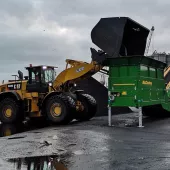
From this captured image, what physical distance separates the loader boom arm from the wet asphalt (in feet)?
10.9

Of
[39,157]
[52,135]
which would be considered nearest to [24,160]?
[39,157]

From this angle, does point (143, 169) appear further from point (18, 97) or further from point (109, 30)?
point (18, 97)

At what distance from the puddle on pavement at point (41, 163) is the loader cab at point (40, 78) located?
7.73m

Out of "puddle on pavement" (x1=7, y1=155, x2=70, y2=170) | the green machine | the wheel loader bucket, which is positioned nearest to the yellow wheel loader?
the green machine

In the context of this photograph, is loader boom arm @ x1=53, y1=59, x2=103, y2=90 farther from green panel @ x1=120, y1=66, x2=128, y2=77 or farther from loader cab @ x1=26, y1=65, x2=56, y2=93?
green panel @ x1=120, y1=66, x2=128, y2=77

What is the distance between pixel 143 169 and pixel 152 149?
1903mm

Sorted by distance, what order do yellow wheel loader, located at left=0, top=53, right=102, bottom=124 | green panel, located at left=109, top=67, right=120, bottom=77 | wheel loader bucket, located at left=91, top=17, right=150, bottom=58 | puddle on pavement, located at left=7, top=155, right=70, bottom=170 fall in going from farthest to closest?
yellow wheel loader, located at left=0, top=53, right=102, bottom=124, green panel, located at left=109, top=67, right=120, bottom=77, wheel loader bucket, located at left=91, top=17, right=150, bottom=58, puddle on pavement, located at left=7, top=155, right=70, bottom=170

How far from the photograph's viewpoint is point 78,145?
8.60m

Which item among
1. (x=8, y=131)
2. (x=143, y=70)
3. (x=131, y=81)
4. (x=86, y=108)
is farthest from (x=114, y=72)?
(x=8, y=131)

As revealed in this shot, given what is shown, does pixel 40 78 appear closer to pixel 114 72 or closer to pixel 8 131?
pixel 8 131

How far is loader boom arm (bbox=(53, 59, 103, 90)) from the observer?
13.7 metres

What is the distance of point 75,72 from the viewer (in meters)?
14.1

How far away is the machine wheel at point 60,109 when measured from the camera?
1348 cm

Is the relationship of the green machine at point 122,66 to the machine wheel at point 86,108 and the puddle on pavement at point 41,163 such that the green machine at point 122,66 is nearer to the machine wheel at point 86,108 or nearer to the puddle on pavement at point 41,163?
the machine wheel at point 86,108
